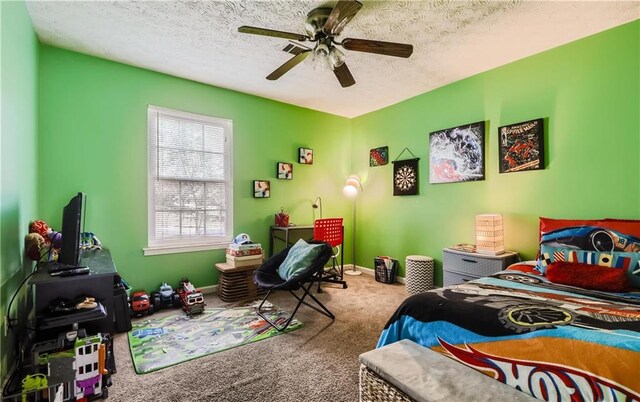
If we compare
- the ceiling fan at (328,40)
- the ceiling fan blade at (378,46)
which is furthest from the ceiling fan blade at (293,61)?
the ceiling fan blade at (378,46)

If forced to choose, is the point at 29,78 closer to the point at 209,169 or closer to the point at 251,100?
the point at 209,169

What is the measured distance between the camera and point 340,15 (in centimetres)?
197

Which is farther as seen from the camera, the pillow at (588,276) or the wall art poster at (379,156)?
the wall art poster at (379,156)

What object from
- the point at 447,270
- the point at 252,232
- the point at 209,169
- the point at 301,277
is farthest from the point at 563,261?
the point at 209,169

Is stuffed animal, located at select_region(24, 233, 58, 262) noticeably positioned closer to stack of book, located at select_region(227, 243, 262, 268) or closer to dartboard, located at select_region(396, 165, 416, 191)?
stack of book, located at select_region(227, 243, 262, 268)

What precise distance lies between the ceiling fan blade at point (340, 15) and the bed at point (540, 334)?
6.13ft

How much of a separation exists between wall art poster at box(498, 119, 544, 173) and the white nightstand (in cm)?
93

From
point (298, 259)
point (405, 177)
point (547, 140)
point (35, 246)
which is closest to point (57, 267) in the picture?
point (35, 246)

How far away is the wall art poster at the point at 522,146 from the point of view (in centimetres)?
291

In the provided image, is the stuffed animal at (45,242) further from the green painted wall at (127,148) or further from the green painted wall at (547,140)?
the green painted wall at (547,140)

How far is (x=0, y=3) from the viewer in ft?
5.53

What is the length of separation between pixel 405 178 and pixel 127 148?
3.54m

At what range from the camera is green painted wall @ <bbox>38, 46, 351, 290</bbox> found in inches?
113

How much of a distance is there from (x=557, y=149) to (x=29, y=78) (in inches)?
187
